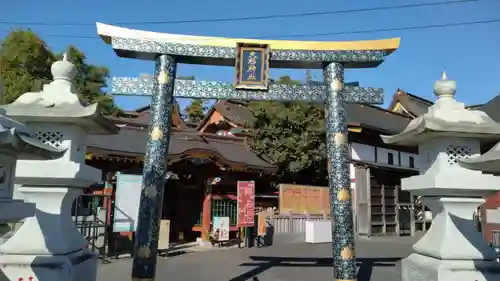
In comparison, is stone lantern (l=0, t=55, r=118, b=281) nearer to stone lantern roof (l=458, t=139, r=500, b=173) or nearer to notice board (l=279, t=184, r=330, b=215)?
stone lantern roof (l=458, t=139, r=500, b=173)

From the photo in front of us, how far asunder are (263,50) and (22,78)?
12.5 m

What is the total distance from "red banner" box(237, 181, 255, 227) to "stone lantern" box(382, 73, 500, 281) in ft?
23.8

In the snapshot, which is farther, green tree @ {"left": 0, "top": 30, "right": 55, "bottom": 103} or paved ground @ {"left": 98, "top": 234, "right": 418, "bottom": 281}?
green tree @ {"left": 0, "top": 30, "right": 55, "bottom": 103}

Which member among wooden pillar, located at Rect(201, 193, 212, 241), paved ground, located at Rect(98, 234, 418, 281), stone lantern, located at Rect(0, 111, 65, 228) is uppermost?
stone lantern, located at Rect(0, 111, 65, 228)

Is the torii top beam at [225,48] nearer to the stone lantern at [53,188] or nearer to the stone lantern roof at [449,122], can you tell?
the stone lantern roof at [449,122]

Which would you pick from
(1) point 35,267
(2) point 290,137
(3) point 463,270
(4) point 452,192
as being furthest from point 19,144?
(2) point 290,137

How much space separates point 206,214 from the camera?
48.5ft

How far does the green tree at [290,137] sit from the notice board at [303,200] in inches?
48.4

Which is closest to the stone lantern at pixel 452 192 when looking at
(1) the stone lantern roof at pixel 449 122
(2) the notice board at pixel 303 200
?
(1) the stone lantern roof at pixel 449 122

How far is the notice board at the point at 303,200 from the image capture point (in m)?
16.0

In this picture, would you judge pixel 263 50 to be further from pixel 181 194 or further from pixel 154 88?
pixel 181 194

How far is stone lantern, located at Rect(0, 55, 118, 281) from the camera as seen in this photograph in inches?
245

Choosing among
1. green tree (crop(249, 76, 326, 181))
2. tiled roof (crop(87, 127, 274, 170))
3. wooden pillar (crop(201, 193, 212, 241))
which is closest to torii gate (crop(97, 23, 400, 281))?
tiled roof (crop(87, 127, 274, 170))

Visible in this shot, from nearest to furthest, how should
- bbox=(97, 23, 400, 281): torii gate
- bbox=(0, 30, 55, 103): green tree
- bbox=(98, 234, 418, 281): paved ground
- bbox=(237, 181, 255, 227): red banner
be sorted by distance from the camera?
bbox=(97, 23, 400, 281): torii gate < bbox=(98, 234, 418, 281): paved ground < bbox=(237, 181, 255, 227): red banner < bbox=(0, 30, 55, 103): green tree
